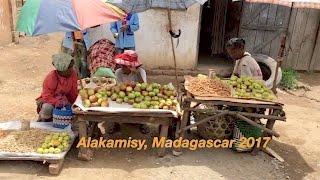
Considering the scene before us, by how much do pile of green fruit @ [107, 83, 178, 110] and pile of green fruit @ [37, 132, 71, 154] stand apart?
81 cm

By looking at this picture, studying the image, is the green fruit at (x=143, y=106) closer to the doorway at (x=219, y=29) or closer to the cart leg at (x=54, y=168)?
the cart leg at (x=54, y=168)

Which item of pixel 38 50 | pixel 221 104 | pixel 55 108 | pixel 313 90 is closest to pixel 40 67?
pixel 38 50

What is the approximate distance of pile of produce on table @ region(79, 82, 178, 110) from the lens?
5.13 m

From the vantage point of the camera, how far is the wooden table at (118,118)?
5055 millimetres

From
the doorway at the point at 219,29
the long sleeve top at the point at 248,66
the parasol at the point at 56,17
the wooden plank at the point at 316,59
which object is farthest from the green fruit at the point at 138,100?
the wooden plank at the point at 316,59

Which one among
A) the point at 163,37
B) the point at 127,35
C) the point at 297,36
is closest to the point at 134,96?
the point at 127,35

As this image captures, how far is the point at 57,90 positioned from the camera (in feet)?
18.1

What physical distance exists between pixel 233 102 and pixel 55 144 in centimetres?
236

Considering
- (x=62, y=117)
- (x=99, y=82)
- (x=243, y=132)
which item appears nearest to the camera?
(x=62, y=117)

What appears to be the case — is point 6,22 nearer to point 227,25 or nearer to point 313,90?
point 227,25

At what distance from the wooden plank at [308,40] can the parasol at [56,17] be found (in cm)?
621

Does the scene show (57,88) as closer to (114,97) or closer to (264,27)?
(114,97)

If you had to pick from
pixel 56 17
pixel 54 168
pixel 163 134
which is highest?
pixel 56 17

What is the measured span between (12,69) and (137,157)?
495 centimetres
